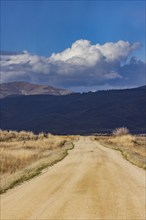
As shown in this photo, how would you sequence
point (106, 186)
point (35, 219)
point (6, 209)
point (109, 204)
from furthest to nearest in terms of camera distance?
point (106, 186) < point (109, 204) < point (6, 209) < point (35, 219)

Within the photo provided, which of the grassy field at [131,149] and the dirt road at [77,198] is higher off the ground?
the grassy field at [131,149]

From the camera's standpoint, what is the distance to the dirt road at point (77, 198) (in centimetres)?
1139

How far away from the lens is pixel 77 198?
14.1 meters

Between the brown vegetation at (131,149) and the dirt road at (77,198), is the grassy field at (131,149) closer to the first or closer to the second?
the brown vegetation at (131,149)

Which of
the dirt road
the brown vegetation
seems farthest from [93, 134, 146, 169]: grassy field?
the dirt road

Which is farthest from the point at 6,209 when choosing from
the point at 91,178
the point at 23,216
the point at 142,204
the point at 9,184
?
the point at 91,178

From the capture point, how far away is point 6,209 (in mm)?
12062

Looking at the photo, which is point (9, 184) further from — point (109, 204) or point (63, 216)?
point (63, 216)

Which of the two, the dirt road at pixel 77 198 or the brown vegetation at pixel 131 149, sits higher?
the brown vegetation at pixel 131 149

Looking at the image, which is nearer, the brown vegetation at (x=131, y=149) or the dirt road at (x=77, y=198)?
the dirt road at (x=77, y=198)

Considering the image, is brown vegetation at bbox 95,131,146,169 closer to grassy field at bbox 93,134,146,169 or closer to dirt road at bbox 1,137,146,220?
grassy field at bbox 93,134,146,169

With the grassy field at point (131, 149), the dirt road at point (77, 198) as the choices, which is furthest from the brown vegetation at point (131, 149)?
the dirt road at point (77, 198)

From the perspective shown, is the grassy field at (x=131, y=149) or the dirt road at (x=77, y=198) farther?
the grassy field at (x=131, y=149)

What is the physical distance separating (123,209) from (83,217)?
178 centimetres
